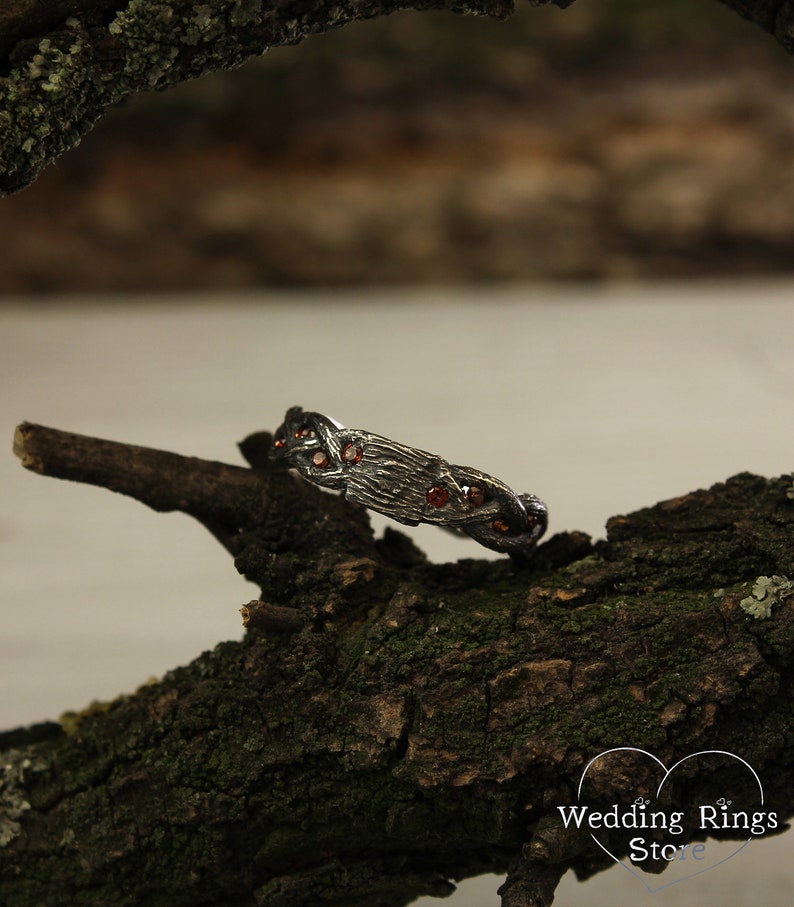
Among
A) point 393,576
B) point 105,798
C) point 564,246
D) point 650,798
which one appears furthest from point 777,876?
point 564,246

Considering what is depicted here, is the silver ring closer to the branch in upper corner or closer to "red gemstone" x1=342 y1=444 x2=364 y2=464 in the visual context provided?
"red gemstone" x1=342 y1=444 x2=364 y2=464

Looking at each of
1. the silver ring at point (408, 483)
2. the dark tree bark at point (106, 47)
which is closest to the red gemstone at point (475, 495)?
the silver ring at point (408, 483)

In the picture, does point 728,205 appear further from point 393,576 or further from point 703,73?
point 393,576

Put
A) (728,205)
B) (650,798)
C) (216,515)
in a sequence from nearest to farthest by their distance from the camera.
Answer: (650,798) < (216,515) < (728,205)

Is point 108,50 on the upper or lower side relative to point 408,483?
upper

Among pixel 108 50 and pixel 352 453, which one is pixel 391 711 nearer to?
pixel 352 453

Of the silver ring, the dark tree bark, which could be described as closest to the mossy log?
the silver ring

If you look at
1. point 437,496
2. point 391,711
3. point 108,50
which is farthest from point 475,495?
point 108,50
